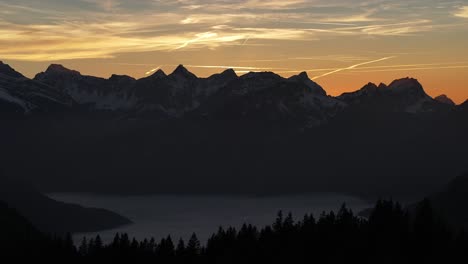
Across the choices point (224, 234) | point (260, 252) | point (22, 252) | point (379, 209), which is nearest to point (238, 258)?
point (260, 252)

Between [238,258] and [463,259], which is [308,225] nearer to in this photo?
[238,258]

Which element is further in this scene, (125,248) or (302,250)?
(125,248)

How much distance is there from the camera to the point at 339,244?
109562 mm

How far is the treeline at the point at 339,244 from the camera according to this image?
346 ft

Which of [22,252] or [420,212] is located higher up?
[420,212]

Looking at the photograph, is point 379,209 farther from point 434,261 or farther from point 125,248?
point 125,248

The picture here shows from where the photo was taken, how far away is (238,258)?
366 ft

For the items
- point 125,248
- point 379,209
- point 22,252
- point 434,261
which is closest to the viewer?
point 434,261

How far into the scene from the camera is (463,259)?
104625mm

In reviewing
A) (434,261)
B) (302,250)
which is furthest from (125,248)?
(434,261)

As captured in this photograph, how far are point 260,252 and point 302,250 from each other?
6.51 m

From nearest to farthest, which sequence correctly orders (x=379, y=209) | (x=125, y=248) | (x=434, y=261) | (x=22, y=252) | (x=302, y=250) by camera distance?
(x=434, y=261) → (x=302, y=250) → (x=379, y=209) → (x=125, y=248) → (x=22, y=252)

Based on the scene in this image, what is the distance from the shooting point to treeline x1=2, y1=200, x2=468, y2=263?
346 feet

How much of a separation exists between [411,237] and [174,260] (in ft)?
117
